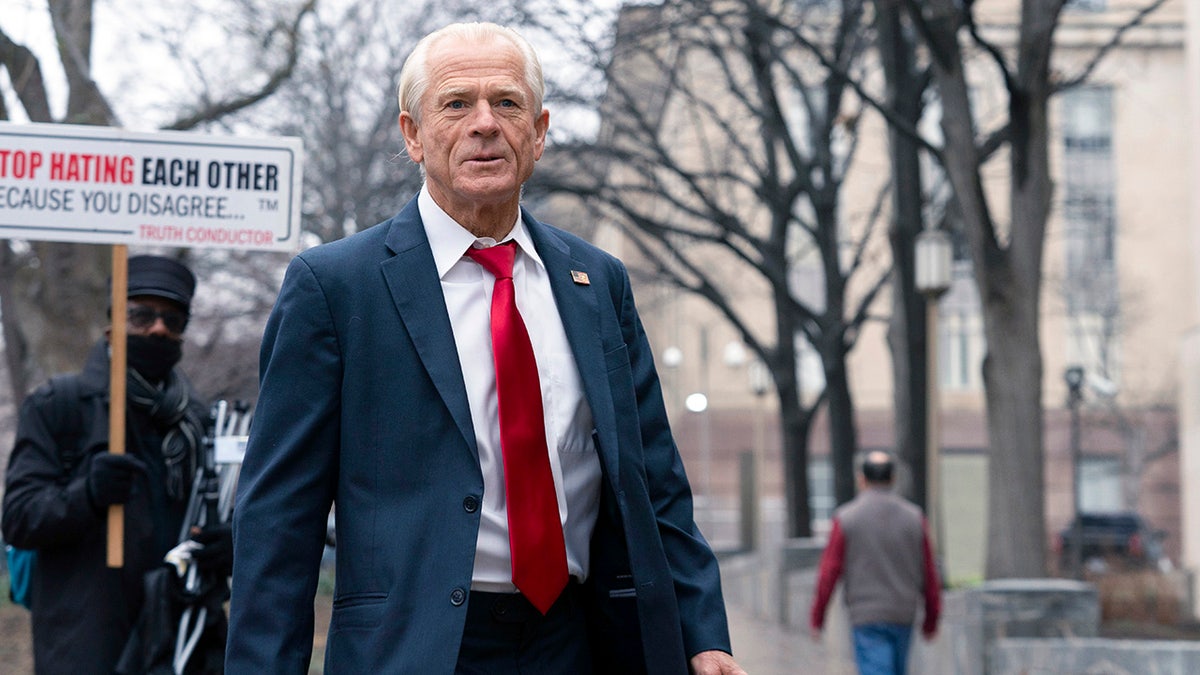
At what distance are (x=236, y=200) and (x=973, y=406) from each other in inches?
1856

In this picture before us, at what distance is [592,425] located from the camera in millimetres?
3197

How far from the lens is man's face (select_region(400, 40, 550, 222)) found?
10.4 feet

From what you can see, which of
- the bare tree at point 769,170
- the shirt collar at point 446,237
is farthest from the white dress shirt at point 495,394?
the bare tree at point 769,170

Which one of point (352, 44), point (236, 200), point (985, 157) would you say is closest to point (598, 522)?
point (236, 200)

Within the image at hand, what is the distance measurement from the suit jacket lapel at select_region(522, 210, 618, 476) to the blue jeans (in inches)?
312

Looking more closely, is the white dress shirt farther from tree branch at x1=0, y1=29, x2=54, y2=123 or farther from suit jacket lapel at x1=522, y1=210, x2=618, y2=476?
tree branch at x1=0, y1=29, x2=54, y2=123

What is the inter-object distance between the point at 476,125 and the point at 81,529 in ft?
8.52

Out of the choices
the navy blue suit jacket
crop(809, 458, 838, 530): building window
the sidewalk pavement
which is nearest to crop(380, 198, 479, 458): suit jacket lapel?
the navy blue suit jacket

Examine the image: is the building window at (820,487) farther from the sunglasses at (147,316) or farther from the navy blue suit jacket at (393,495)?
the navy blue suit jacket at (393,495)

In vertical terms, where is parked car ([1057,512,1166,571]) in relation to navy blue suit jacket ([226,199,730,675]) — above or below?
below

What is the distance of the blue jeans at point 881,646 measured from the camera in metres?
10.9

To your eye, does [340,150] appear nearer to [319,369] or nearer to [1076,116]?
[319,369]

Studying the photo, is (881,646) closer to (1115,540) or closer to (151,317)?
(151,317)

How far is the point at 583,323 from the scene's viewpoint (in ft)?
10.7
